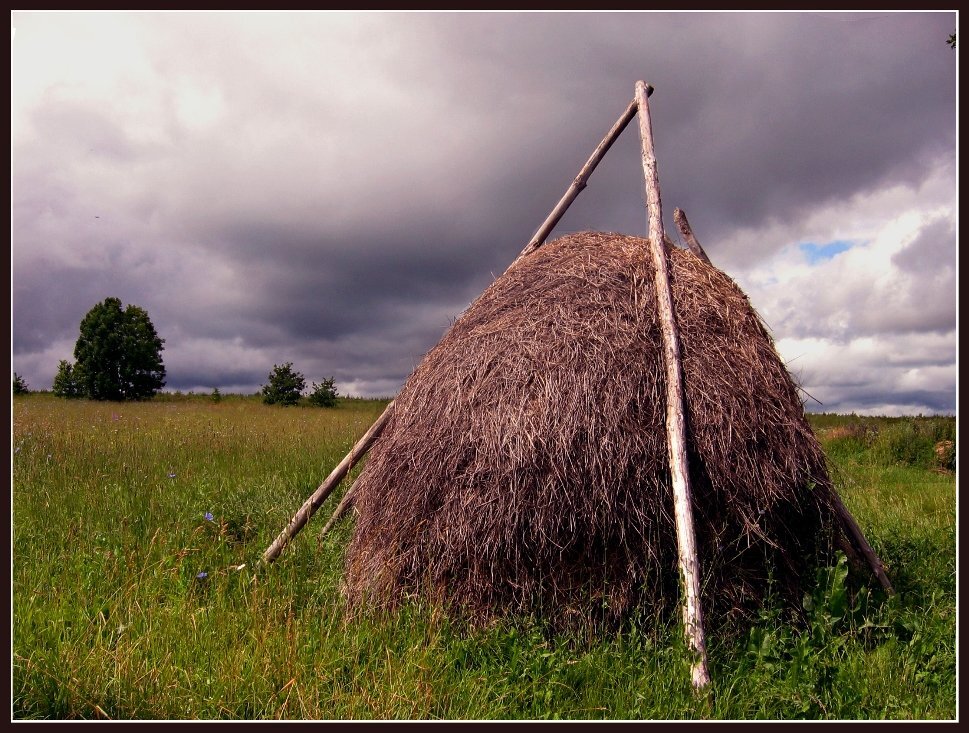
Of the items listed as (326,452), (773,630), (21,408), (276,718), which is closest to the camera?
(276,718)

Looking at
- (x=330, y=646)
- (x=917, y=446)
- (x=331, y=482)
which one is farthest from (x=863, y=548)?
(x=917, y=446)

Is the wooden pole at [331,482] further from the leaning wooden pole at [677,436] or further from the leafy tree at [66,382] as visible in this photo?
the leafy tree at [66,382]

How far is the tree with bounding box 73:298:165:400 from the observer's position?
128ft

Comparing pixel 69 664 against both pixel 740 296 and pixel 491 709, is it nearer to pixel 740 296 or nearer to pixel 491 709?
pixel 491 709

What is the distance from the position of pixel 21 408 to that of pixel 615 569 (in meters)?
14.7

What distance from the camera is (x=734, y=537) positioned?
503 centimetres

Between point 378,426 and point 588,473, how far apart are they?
2.43 metres

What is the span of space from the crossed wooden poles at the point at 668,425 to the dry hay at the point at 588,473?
16 cm

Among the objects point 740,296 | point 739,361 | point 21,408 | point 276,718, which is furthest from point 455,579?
point 21,408

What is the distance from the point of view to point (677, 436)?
4.85 m

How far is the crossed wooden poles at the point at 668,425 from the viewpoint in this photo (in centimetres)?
447

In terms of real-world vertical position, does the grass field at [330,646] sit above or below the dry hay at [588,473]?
below

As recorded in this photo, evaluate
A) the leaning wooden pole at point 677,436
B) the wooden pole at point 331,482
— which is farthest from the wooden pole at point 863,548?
the wooden pole at point 331,482

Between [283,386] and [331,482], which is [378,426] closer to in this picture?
[331,482]
